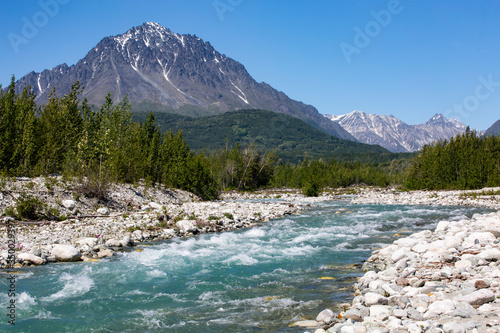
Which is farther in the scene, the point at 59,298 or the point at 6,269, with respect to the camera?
the point at 6,269

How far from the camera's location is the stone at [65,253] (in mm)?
11842

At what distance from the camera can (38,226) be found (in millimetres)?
15570

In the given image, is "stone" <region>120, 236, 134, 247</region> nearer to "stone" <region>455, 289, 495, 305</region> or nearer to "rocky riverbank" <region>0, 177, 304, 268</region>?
"rocky riverbank" <region>0, 177, 304, 268</region>

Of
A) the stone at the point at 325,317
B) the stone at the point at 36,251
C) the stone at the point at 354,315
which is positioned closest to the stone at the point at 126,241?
the stone at the point at 36,251

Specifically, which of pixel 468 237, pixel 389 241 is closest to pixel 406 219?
pixel 389 241

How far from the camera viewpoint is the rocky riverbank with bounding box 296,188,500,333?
555 cm

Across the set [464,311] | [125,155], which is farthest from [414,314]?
[125,155]

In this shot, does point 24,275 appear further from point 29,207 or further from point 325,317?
point 325,317

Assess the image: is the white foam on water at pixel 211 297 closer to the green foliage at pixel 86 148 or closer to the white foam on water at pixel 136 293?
the white foam on water at pixel 136 293

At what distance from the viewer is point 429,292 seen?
23.5ft

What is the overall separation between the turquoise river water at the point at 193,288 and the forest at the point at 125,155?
40.8 feet

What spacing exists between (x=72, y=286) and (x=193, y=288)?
10.8 ft

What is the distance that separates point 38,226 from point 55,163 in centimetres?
1336

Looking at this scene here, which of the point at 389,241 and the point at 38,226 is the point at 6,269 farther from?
the point at 389,241
